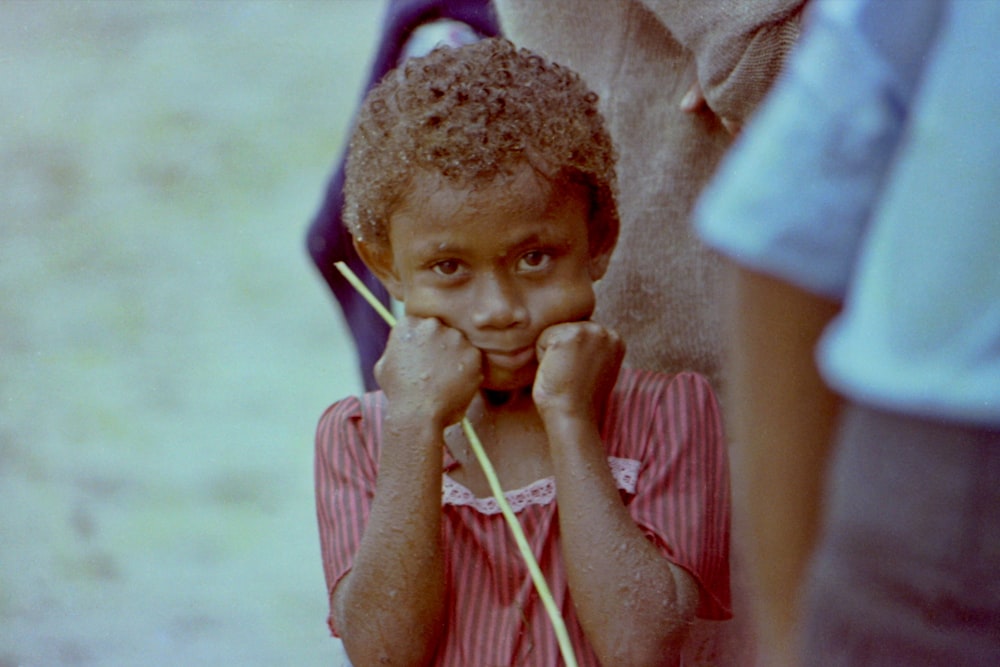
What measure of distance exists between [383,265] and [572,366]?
368 millimetres

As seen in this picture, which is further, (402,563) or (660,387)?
(660,387)

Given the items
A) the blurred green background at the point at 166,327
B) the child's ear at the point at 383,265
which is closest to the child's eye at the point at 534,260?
the child's ear at the point at 383,265

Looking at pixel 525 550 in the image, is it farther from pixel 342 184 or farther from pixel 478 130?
pixel 342 184

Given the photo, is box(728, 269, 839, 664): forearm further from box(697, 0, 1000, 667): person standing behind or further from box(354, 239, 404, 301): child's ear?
box(354, 239, 404, 301): child's ear

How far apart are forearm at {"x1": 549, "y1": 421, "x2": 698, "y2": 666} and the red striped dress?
0.07 meters

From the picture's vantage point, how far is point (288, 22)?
6.68 metres

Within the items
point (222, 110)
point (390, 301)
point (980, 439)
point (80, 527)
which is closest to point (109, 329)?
point (80, 527)

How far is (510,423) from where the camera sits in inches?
79.0

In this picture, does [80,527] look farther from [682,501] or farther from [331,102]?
[331,102]

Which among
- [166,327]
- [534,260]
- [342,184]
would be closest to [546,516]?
[534,260]

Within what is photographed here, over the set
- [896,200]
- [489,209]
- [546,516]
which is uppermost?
[489,209]

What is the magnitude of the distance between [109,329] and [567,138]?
3101 millimetres

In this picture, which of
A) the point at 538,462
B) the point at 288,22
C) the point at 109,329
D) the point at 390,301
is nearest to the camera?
the point at 538,462

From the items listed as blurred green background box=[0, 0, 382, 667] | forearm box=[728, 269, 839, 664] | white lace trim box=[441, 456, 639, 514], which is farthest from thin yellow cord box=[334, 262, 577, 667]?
blurred green background box=[0, 0, 382, 667]
